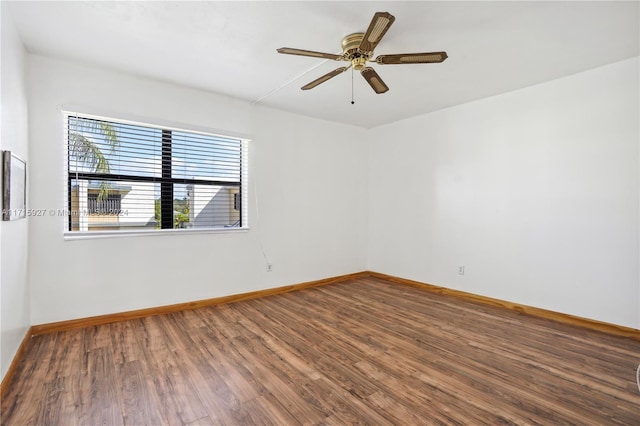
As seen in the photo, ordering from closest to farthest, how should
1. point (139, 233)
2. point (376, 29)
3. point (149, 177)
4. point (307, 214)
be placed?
point (376, 29), point (139, 233), point (149, 177), point (307, 214)

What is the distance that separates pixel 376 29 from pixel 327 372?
2.34 metres

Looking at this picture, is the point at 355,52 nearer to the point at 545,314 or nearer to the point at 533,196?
the point at 533,196

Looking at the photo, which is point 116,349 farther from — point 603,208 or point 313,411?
point 603,208

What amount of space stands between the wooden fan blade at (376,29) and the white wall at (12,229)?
93.2 inches

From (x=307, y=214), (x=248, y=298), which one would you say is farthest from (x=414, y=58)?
(x=248, y=298)

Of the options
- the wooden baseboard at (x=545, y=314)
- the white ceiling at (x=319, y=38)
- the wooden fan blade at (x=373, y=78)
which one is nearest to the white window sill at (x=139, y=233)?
the white ceiling at (x=319, y=38)

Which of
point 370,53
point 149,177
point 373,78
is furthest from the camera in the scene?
point 149,177

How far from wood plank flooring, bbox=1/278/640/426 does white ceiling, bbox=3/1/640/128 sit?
258 cm

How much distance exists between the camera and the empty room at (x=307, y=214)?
2.04 meters

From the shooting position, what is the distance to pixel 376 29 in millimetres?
1889

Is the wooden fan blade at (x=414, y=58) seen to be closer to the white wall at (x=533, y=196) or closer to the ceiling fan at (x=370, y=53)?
the ceiling fan at (x=370, y=53)

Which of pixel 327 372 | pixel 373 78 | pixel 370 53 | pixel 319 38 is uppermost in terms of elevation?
pixel 319 38

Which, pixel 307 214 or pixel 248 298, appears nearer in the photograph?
pixel 248 298

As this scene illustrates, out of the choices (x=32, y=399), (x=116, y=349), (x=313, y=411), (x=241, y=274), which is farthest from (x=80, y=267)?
(x=313, y=411)
